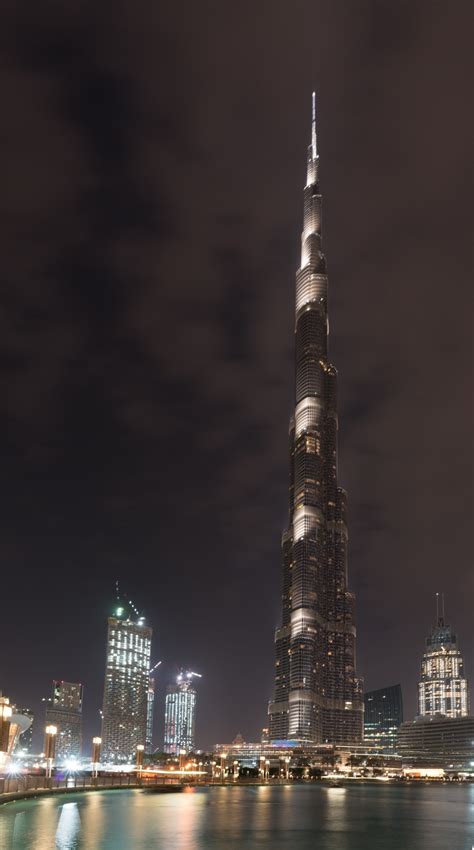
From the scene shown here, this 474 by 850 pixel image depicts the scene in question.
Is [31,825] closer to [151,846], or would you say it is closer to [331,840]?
[151,846]

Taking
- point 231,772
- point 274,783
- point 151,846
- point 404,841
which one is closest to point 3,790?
point 151,846

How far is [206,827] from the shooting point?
2128 inches

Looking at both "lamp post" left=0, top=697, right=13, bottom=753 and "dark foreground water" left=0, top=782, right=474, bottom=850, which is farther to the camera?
"lamp post" left=0, top=697, right=13, bottom=753

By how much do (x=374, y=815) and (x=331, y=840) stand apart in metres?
30.8

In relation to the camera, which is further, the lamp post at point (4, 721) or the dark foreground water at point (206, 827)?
the lamp post at point (4, 721)

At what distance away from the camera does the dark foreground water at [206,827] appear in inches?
1698

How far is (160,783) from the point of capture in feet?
373

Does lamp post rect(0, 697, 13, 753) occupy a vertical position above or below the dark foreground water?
above

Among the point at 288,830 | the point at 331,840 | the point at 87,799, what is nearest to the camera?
the point at 331,840

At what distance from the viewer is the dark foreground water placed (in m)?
43.1

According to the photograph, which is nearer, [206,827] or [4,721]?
[206,827]

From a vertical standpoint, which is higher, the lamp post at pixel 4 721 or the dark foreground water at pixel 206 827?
the lamp post at pixel 4 721

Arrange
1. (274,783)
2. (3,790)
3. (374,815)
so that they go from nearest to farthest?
(3,790) → (374,815) → (274,783)

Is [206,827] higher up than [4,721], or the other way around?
[4,721]
